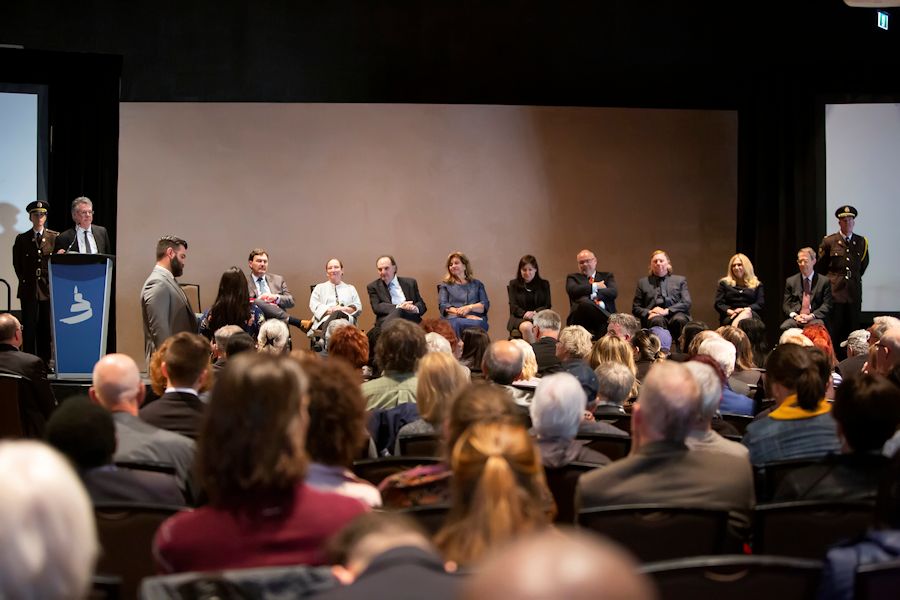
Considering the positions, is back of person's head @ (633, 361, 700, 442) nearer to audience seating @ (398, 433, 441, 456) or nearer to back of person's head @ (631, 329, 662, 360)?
audience seating @ (398, 433, 441, 456)

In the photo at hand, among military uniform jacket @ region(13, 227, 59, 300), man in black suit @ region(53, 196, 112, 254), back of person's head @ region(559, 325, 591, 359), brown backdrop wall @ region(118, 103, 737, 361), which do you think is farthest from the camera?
brown backdrop wall @ region(118, 103, 737, 361)

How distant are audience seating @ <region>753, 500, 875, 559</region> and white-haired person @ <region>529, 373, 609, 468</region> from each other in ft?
2.34

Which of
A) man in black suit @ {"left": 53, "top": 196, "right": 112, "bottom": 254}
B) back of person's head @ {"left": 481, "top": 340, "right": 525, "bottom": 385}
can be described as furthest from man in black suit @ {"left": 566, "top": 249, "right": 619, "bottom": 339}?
back of person's head @ {"left": 481, "top": 340, "right": 525, "bottom": 385}

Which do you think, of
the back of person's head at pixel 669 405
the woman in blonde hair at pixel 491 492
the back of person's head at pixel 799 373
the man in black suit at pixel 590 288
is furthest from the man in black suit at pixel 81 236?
the woman in blonde hair at pixel 491 492

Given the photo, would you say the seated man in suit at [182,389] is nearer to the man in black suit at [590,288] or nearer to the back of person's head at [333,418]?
the back of person's head at [333,418]

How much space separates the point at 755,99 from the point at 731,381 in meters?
5.84

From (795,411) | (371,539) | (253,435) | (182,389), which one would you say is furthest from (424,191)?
(371,539)

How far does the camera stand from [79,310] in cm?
662

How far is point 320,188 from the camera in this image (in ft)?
35.0

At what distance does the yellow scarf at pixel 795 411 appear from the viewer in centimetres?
353

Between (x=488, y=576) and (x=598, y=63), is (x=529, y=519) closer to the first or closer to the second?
(x=488, y=576)

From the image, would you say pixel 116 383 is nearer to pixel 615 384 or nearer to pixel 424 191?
pixel 615 384

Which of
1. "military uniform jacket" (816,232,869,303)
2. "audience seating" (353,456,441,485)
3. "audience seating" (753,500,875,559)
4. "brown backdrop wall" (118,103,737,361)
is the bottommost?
"audience seating" (753,500,875,559)

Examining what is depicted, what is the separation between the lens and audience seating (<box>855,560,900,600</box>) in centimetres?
190
